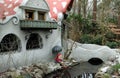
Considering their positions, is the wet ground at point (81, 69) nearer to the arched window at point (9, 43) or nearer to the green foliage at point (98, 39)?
the arched window at point (9, 43)

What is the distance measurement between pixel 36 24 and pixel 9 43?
1.58 meters

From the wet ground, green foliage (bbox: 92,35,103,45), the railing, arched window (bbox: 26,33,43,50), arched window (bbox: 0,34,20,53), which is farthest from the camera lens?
green foliage (bbox: 92,35,103,45)

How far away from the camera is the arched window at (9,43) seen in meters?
11.0

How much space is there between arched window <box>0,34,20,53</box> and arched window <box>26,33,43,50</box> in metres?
0.89

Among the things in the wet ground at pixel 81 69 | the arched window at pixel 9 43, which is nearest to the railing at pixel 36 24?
the arched window at pixel 9 43

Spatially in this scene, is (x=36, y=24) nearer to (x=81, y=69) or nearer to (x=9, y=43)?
(x=9, y=43)

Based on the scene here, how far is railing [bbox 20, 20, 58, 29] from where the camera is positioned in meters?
11.4

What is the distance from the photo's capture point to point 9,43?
11359mm

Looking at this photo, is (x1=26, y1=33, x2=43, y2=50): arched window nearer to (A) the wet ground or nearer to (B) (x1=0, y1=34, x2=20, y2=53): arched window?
(B) (x1=0, y1=34, x2=20, y2=53): arched window

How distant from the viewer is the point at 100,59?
53.2 feet

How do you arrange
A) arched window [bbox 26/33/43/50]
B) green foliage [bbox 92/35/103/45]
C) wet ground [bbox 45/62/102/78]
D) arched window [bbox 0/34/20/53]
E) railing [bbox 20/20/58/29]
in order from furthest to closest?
green foliage [bbox 92/35/103/45], wet ground [bbox 45/62/102/78], arched window [bbox 26/33/43/50], railing [bbox 20/20/58/29], arched window [bbox 0/34/20/53]

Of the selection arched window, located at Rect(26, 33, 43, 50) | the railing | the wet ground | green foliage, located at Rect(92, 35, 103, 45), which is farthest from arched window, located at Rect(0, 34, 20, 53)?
green foliage, located at Rect(92, 35, 103, 45)

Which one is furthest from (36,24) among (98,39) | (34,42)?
(98,39)

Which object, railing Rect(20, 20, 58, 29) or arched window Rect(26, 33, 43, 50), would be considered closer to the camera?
railing Rect(20, 20, 58, 29)
